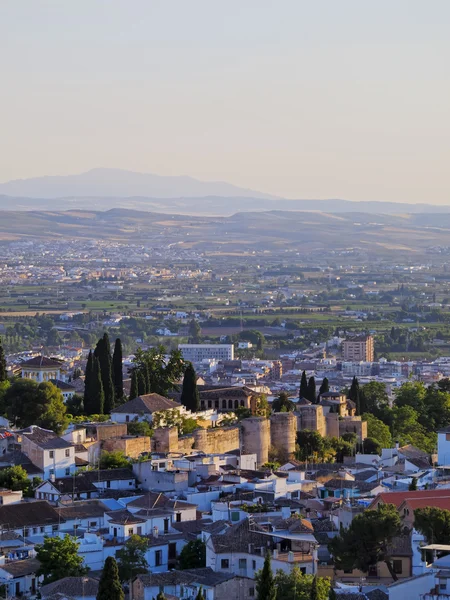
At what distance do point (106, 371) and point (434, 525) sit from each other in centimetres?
1417

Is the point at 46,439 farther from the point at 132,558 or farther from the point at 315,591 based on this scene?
the point at 315,591

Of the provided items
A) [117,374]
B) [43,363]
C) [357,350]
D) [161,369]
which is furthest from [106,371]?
[357,350]

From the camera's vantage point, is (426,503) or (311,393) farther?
(311,393)

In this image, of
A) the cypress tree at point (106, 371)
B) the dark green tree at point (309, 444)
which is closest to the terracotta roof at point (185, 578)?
the dark green tree at point (309, 444)

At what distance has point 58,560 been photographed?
73.3 feet

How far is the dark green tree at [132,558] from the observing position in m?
22.3

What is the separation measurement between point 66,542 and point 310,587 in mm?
4109

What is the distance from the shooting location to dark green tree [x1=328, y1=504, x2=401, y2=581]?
21.9 metres

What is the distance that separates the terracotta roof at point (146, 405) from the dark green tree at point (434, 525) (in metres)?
11.2

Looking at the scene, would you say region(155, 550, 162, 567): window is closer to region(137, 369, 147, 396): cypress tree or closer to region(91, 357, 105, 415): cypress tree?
region(91, 357, 105, 415): cypress tree

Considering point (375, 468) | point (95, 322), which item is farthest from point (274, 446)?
point (95, 322)

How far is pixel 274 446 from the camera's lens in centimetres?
3319

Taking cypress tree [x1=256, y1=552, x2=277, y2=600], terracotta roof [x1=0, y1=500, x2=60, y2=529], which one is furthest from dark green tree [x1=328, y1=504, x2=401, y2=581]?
terracotta roof [x1=0, y1=500, x2=60, y2=529]

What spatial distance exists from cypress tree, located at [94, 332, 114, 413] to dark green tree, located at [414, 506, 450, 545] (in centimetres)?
1316
